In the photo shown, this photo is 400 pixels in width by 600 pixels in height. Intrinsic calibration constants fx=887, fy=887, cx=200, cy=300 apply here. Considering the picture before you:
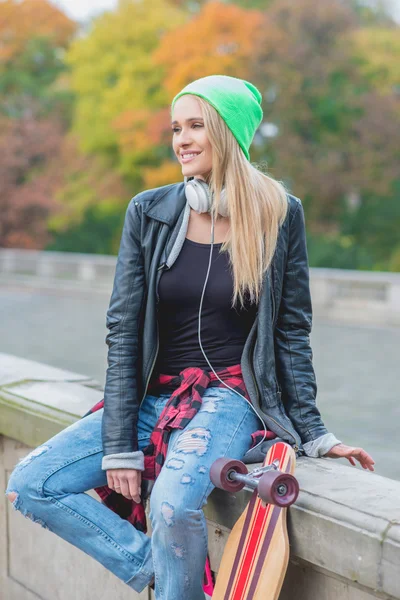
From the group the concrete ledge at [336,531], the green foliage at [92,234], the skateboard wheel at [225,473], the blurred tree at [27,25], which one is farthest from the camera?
the blurred tree at [27,25]

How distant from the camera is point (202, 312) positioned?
286 centimetres

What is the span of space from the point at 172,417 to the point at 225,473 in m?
0.40

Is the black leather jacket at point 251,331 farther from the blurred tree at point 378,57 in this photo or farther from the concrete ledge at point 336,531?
the blurred tree at point 378,57

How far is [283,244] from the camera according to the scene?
290 centimetres

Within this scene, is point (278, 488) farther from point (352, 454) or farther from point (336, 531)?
point (352, 454)

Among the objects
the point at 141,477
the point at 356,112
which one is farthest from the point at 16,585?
the point at 356,112

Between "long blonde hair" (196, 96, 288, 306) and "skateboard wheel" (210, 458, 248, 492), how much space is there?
59 cm

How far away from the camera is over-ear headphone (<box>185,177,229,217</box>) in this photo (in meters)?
2.87

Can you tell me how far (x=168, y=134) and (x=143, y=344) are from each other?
26.8m

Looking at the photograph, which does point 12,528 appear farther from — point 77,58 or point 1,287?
point 77,58

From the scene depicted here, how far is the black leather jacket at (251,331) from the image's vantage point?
9.15 ft

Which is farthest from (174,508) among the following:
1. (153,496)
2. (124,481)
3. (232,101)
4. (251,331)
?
(232,101)

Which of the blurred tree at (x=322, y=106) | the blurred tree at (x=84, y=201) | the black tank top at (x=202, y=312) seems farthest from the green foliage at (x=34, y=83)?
the black tank top at (x=202, y=312)

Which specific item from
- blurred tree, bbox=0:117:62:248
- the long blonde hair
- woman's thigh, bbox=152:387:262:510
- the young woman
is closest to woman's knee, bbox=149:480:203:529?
woman's thigh, bbox=152:387:262:510
